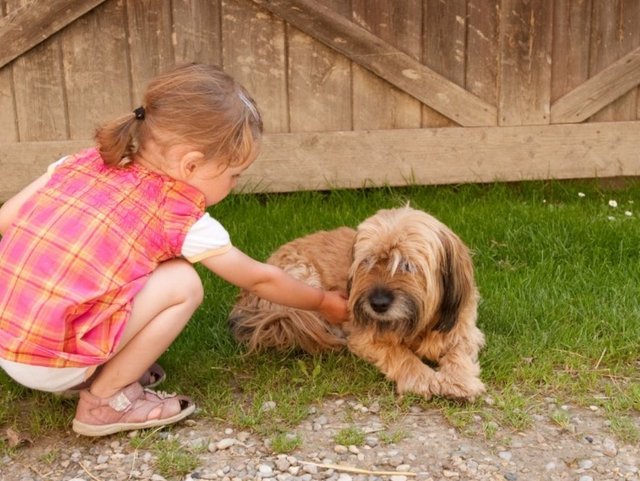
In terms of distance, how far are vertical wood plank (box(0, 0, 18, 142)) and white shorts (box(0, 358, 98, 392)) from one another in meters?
3.51

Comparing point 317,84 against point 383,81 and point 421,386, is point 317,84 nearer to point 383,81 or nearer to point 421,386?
point 383,81

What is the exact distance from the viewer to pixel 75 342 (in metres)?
3.02

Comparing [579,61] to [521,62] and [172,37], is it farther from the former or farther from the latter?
[172,37]

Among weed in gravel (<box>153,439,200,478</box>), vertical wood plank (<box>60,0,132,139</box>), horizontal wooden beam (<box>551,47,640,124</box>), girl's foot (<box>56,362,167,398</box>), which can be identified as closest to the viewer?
weed in gravel (<box>153,439,200,478</box>)

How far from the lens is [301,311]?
3.97 meters

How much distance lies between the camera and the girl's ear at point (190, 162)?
10.1 feet

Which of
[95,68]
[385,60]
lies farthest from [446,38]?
[95,68]

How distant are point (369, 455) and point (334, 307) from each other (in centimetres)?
73

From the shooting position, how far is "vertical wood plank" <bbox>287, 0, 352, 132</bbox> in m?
6.27

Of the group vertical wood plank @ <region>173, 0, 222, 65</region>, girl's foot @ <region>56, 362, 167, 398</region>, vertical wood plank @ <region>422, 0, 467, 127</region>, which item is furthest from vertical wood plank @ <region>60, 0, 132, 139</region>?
girl's foot @ <region>56, 362, 167, 398</region>

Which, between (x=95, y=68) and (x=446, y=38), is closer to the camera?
(x=95, y=68)

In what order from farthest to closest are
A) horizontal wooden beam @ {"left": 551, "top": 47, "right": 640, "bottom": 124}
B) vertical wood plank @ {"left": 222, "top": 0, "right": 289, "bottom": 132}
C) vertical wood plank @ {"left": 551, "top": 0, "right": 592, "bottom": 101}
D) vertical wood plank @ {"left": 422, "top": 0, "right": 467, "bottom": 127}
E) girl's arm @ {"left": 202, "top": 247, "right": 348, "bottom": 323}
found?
horizontal wooden beam @ {"left": 551, "top": 47, "right": 640, "bottom": 124}
vertical wood plank @ {"left": 551, "top": 0, "right": 592, "bottom": 101}
vertical wood plank @ {"left": 422, "top": 0, "right": 467, "bottom": 127}
vertical wood plank @ {"left": 222, "top": 0, "right": 289, "bottom": 132}
girl's arm @ {"left": 202, "top": 247, "right": 348, "bottom": 323}

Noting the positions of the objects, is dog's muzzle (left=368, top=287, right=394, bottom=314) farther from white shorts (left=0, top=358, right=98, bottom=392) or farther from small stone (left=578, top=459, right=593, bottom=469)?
white shorts (left=0, top=358, right=98, bottom=392)

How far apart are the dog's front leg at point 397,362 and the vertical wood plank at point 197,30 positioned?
308 cm
